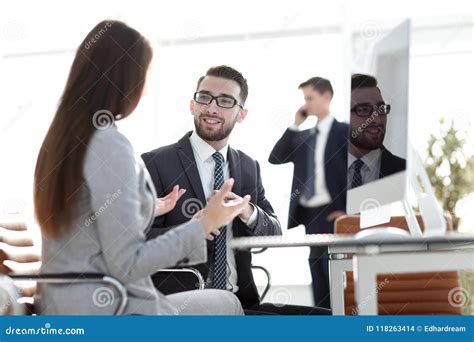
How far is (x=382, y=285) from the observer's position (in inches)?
110

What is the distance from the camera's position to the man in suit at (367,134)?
6.35 feet

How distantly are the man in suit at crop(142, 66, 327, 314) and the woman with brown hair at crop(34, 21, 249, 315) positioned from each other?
690 millimetres

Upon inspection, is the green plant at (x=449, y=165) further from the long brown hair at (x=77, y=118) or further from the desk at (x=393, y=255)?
the long brown hair at (x=77, y=118)

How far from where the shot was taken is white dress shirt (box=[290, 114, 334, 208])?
3837 millimetres

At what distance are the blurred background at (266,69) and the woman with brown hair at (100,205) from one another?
2565 millimetres

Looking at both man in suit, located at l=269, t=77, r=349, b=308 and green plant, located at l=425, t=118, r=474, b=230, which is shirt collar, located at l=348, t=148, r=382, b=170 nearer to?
man in suit, located at l=269, t=77, r=349, b=308

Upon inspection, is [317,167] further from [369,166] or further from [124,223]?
[124,223]

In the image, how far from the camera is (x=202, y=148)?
8.71 feet

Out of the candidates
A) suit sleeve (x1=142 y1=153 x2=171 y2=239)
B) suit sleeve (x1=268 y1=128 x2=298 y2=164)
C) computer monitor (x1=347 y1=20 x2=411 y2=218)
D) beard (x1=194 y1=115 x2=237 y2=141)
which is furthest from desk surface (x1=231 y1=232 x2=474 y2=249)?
suit sleeve (x1=268 y1=128 x2=298 y2=164)

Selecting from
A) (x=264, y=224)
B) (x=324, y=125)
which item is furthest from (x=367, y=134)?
(x=324, y=125)

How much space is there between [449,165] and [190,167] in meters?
2.60

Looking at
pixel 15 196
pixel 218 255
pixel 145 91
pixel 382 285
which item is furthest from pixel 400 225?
pixel 15 196
